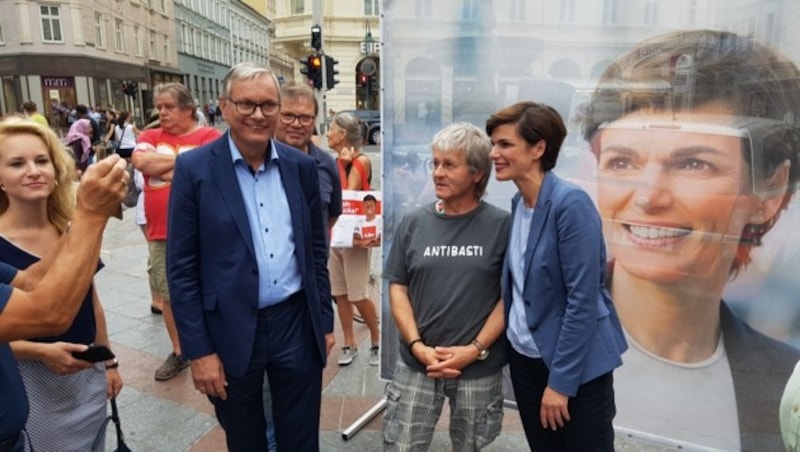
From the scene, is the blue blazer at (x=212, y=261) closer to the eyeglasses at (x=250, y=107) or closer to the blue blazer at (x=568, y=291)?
the eyeglasses at (x=250, y=107)

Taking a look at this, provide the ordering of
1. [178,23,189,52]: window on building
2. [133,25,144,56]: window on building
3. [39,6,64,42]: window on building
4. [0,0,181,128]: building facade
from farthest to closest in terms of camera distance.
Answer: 1. [178,23,189,52]: window on building
2. [133,25,144,56]: window on building
3. [39,6,64,42]: window on building
4. [0,0,181,128]: building facade

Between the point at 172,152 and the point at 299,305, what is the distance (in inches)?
68.2

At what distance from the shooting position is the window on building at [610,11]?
2158 millimetres

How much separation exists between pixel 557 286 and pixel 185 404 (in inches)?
96.7

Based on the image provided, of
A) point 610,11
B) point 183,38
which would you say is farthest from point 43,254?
point 183,38

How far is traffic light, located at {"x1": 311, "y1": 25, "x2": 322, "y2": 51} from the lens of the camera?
44.5ft

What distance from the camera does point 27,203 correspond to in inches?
69.4

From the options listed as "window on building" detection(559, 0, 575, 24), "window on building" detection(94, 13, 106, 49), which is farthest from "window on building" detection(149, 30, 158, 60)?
"window on building" detection(559, 0, 575, 24)

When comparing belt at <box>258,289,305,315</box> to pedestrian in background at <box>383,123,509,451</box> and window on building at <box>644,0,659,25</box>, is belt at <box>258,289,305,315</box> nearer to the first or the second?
pedestrian in background at <box>383,123,509,451</box>

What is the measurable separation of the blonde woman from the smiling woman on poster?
2.08m

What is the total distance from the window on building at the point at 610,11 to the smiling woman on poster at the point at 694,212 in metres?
0.16

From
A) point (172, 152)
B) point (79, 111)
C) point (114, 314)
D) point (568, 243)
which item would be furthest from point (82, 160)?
point (568, 243)

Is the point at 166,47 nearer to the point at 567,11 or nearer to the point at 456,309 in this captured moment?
the point at 567,11

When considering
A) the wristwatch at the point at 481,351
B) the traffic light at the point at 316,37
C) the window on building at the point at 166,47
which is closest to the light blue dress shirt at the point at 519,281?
the wristwatch at the point at 481,351
